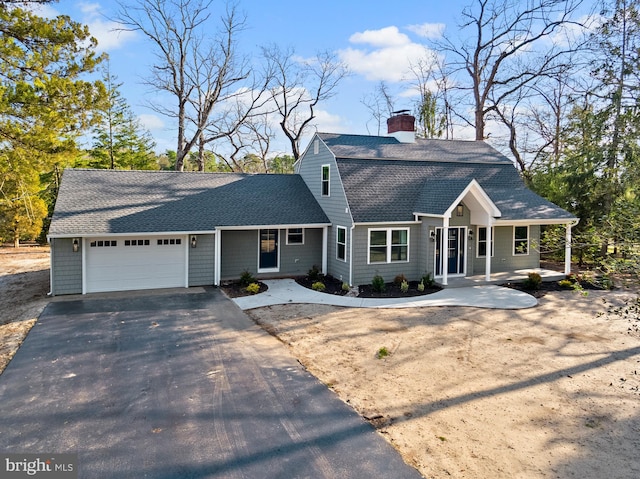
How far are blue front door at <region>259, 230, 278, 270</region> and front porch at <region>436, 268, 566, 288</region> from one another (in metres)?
6.32

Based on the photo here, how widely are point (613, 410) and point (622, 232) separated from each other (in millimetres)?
2910

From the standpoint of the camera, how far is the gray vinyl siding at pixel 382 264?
1534 centimetres

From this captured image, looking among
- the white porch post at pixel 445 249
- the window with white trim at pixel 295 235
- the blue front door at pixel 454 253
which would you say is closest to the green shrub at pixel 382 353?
the white porch post at pixel 445 249

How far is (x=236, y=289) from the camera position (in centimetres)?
1467

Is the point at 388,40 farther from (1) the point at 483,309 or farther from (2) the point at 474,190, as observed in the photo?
(1) the point at 483,309

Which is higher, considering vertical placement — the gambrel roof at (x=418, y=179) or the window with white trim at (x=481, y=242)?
the gambrel roof at (x=418, y=179)

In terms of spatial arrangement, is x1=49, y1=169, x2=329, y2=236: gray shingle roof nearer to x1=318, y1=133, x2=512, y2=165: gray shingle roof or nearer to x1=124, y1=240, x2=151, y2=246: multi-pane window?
x1=124, y1=240, x2=151, y2=246: multi-pane window

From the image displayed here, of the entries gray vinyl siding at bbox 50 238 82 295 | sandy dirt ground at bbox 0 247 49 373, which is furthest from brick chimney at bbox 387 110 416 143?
sandy dirt ground at bbox 0 247 49 373

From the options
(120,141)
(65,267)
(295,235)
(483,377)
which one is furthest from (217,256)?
(120,141)

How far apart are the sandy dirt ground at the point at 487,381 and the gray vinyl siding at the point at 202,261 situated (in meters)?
3.86

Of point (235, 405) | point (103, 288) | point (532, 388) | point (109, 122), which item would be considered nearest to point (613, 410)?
point (532, 388)

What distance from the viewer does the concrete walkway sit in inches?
510

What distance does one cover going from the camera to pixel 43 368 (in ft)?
25.8

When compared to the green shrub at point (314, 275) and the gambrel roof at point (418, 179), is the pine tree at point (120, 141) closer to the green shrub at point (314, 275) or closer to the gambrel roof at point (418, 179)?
the gambrel roof at point (418, 179)
